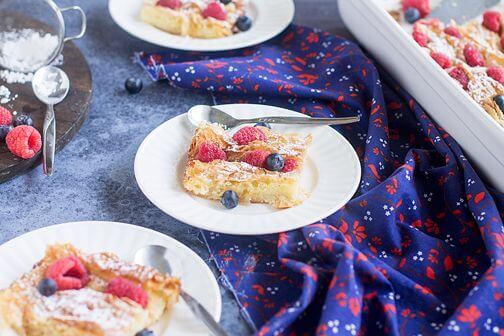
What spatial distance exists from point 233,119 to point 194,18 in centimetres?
63

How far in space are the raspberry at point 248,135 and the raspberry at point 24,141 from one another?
1.94ft

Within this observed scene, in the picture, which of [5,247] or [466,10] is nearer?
[5,247]

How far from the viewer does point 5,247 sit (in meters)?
1.70

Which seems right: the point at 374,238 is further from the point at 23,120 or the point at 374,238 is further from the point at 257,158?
the point at 23,120

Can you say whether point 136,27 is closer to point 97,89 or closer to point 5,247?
point 97,89

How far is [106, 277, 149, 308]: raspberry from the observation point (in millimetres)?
1562

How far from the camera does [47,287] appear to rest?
1.55 metres

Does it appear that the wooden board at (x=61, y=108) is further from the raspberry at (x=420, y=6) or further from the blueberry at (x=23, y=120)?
the raspberry at (x=420, y=6)

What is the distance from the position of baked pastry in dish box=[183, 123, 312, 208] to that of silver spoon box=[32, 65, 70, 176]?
1.42 feet

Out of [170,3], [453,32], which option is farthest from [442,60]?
[170,3]

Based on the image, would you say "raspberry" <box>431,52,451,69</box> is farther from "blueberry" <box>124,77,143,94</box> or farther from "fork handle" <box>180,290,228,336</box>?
"fork handle" <box>180,290,228,336</box>

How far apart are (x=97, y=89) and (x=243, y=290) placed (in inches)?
43.3

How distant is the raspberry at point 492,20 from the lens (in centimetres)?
270

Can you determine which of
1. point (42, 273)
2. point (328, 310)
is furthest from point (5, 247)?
point (328, 310)
